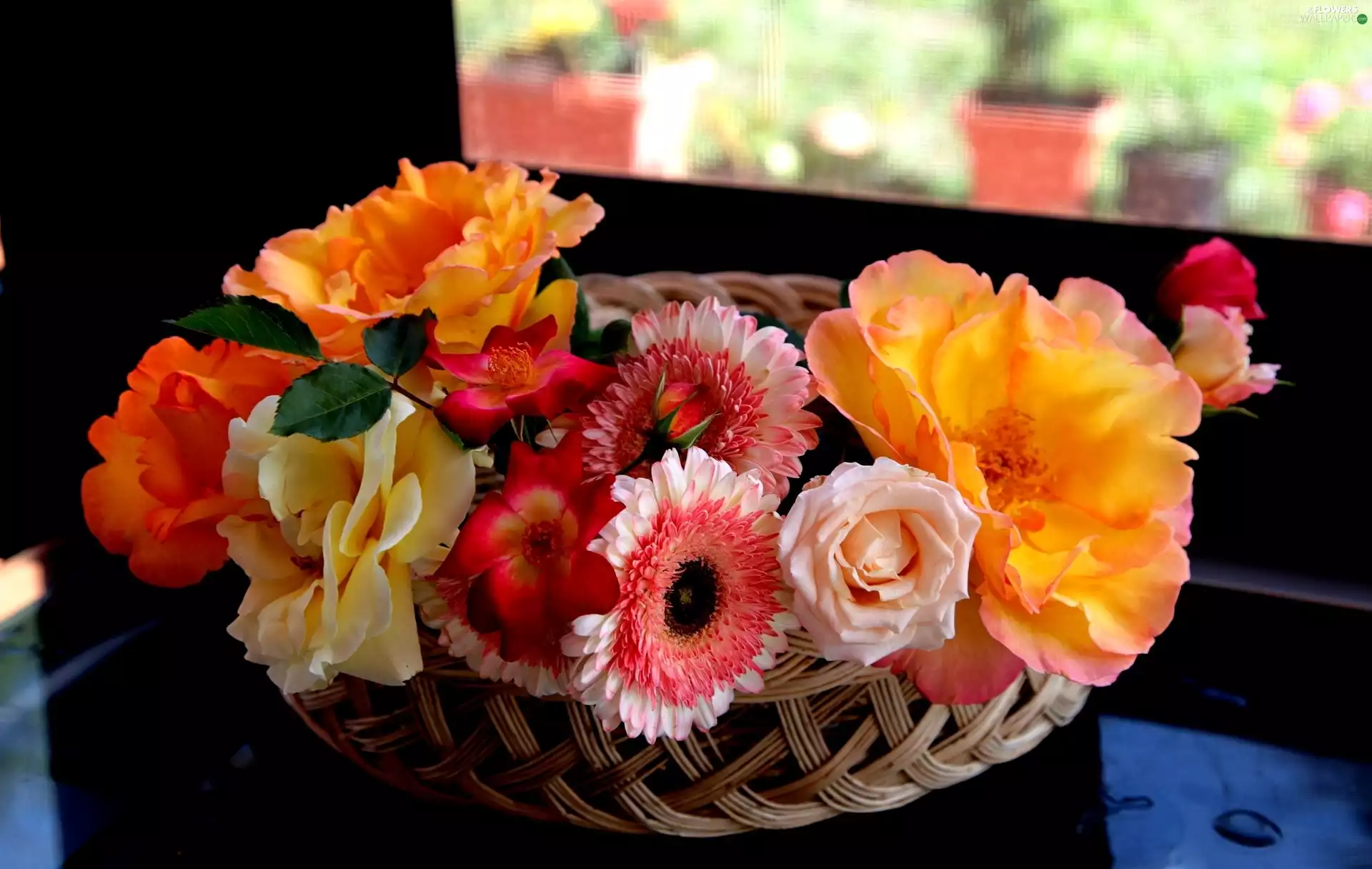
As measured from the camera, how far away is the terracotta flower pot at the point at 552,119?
1.18 m

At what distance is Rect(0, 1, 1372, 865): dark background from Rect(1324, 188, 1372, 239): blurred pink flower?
0.06ft

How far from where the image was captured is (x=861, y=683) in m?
0.59

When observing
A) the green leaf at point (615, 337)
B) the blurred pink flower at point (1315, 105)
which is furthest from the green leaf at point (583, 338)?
the blurred pink flower at point (1315, 105)

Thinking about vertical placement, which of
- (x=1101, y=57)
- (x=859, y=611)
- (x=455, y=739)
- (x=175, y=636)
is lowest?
(x=175, y=636)

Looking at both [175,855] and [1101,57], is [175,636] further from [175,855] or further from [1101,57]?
[1101,57]

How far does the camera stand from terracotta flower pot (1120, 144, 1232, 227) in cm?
97

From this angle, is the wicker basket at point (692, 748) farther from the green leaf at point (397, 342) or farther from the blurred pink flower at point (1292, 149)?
the blurred pink flower at point (1292, 149)

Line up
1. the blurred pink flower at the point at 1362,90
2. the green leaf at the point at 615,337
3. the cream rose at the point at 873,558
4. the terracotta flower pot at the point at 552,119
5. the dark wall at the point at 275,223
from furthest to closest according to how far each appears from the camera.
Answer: the terracotta flower pot at the point at 552,119 < the dark wall at the point at 275,223 < the blurred pink flower at the point at 1362,90 < the green leaf at the point at 615,337 < the cream rose at the point at 873,558

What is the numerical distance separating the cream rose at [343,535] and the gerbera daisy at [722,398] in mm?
70

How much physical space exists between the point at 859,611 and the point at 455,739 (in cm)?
23

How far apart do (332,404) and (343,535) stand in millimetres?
53

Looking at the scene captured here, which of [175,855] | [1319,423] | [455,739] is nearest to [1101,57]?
[1319,423]

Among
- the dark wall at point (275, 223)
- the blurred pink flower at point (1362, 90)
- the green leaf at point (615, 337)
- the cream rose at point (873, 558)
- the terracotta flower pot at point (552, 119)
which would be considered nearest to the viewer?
the cream rose at point (873, 558)

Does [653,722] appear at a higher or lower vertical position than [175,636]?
higher
